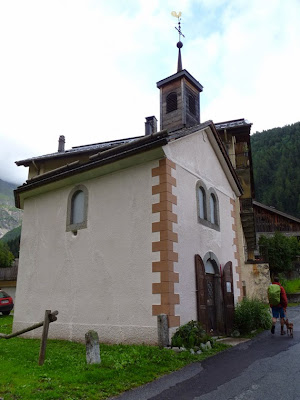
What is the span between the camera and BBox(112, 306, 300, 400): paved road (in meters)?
5.31

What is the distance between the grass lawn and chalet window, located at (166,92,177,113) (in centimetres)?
1263

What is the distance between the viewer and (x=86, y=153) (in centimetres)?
2236

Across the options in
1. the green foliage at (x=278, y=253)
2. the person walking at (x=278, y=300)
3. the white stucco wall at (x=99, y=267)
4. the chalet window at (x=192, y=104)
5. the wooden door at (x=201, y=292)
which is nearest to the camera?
the white stucco wall at (x=99, y=267)

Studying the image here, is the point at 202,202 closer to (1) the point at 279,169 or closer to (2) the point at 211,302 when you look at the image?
(2) the point at 211,302

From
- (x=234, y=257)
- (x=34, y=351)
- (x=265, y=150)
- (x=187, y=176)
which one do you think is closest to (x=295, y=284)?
(x=234, y=257)

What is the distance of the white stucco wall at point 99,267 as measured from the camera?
29.7 ft

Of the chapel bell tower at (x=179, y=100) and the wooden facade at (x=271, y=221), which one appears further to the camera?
the wooden facade at (x=271, y=221)

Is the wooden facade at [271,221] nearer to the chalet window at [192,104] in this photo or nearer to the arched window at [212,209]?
the chalet window at [192,104]

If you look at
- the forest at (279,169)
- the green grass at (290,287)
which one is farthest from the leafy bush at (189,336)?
the forest at (279,169)

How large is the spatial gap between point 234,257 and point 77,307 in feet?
19.1

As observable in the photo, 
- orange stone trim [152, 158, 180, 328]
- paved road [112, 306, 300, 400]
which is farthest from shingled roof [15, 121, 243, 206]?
paved road [112, 306, 300, 400]

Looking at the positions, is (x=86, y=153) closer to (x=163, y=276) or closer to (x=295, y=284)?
(x=163, y=276)

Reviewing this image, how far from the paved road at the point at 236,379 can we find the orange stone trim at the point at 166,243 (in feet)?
5.11

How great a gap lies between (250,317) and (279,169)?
2638 inches
